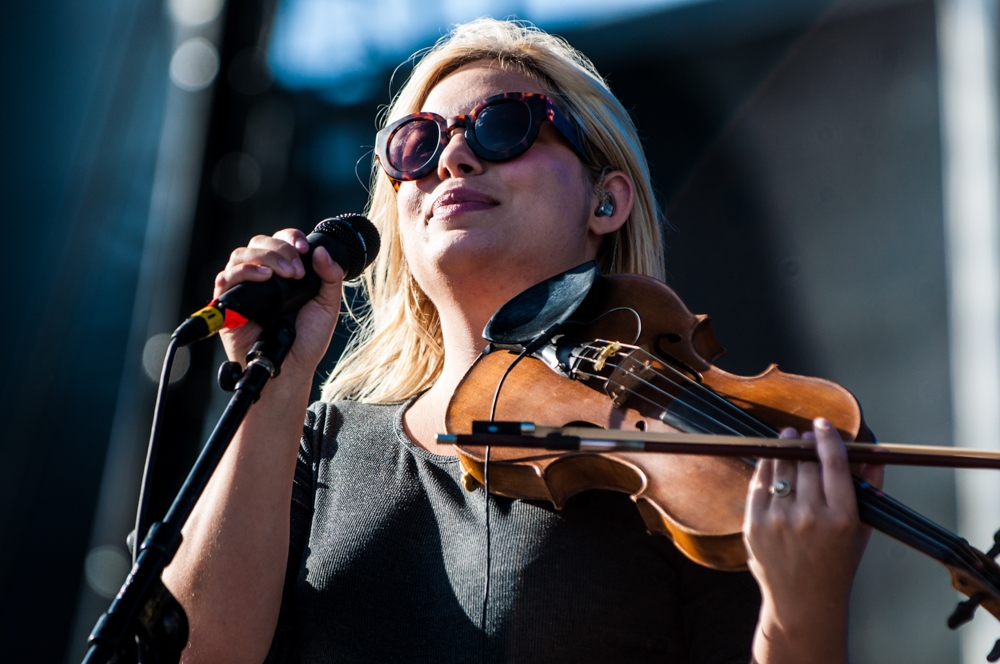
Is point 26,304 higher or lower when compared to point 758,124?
lower

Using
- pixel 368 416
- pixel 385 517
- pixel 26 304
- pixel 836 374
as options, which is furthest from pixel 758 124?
pixel 26 304

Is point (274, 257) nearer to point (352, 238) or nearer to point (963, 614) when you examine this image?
point (352, 238)

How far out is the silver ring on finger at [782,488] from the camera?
43.8 inches

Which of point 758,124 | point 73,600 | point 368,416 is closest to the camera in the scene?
point 368,416

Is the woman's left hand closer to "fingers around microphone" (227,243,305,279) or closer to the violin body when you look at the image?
the violin body

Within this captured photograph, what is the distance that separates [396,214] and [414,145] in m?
0.42

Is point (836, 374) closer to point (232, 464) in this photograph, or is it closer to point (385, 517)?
point (385, 517)

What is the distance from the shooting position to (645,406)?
4.52 ft

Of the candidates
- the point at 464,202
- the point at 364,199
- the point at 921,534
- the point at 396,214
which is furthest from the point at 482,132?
the point at 364,199

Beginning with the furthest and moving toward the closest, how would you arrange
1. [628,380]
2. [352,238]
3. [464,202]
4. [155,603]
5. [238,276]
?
[464,202] < [352,238] < [628,380] < [238,276] < [155,603]

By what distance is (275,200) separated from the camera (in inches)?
141

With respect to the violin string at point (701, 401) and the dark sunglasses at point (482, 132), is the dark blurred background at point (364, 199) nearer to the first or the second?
the dark sunglasses at point (482, 132)

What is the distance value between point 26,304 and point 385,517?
2.38 m

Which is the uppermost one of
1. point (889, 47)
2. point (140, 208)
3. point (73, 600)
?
point (889, 47)
